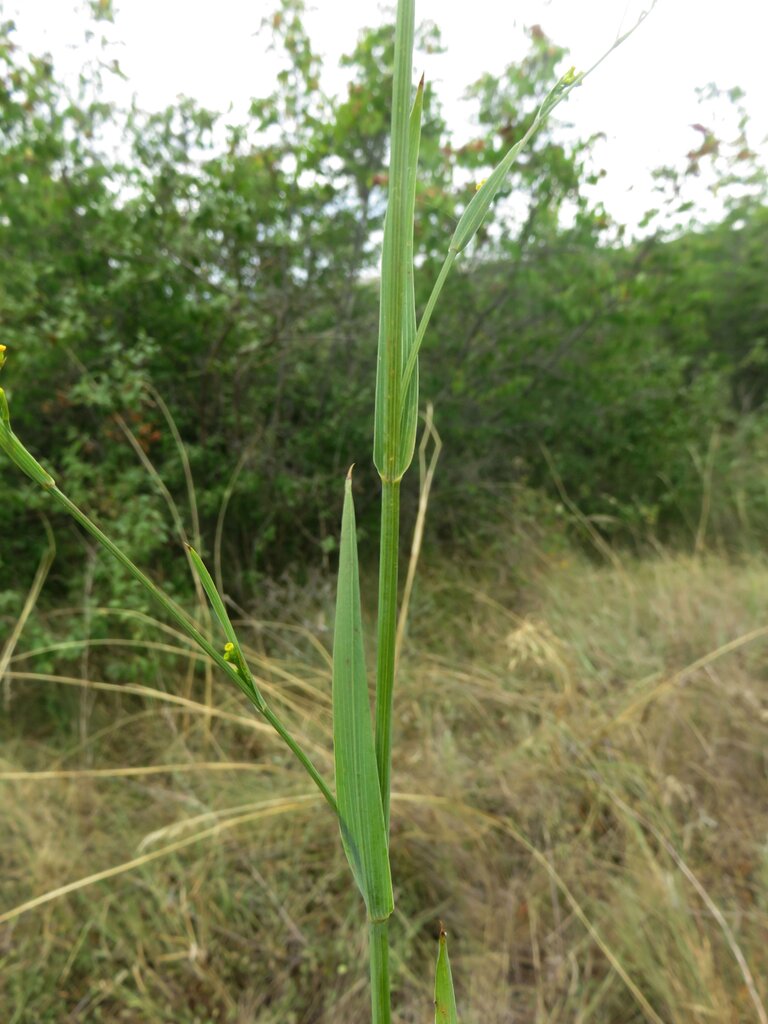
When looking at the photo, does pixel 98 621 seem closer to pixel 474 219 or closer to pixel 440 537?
pixel 440 537

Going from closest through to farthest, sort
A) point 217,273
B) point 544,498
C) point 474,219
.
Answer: point 474,219 < point 217,273 < point 544,498

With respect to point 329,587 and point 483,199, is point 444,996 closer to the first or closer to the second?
point 483,199

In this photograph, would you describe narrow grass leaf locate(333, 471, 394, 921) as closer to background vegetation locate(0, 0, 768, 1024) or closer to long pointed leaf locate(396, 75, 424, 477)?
long pointed leaf locate(396, 75, 424, 477)

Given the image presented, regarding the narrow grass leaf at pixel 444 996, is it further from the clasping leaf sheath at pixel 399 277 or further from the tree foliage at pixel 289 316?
the tree foliage at pixel 289 316

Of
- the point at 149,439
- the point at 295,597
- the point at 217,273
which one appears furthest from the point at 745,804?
the point at 217,273

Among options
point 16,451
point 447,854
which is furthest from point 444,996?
point 447,854

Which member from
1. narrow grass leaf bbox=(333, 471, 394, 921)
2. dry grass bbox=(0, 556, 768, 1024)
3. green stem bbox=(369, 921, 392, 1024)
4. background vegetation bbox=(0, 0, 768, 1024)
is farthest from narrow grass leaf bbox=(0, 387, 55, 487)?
dry grass bbox=(0, 556, 768, 1024)

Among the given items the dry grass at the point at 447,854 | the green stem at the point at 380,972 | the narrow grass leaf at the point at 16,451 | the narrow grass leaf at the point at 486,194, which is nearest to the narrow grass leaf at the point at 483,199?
the narrow grass leaf at the point at 486,194
